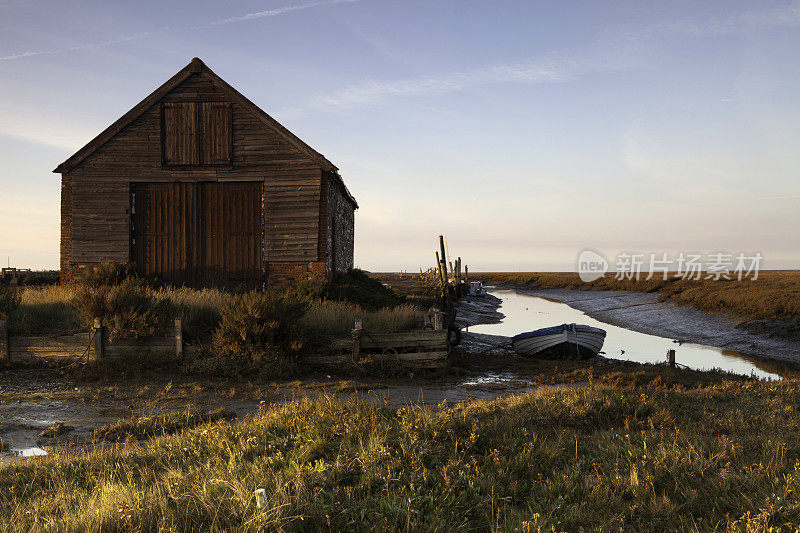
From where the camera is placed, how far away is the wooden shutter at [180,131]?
1992cm

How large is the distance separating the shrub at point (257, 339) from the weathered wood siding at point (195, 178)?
7325mm

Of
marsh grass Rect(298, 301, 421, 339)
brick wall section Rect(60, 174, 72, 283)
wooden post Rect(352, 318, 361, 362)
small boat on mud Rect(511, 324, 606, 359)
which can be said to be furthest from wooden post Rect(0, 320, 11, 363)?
small boat on mud Rect(511, 324, 606, 359)

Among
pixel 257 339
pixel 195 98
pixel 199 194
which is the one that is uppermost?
pixel 195 98

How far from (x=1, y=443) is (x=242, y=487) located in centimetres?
514

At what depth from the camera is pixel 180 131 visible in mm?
19969

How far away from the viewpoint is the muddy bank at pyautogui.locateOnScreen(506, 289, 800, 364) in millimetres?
22984

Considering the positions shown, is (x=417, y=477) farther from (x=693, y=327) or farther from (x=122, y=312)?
(x=693, y=327)

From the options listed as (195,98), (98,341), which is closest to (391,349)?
(98,341)

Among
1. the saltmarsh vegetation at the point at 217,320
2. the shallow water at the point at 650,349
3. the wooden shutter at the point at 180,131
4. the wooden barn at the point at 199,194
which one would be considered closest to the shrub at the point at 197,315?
the saltmarsh vegetation at the point at 217,320

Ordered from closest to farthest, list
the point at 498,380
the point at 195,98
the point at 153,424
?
the point at 153,424, the point at 498,380, the point at 195,98

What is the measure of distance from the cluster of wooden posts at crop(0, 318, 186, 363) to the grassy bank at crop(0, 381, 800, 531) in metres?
6.32

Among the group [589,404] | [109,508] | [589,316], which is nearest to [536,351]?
[589,404]

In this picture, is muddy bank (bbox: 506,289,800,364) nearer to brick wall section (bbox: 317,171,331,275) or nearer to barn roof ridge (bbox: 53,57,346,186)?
brick wall section (bbox: 317,171,331,275)

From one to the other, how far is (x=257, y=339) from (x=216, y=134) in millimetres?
10803
